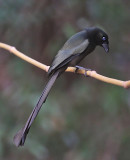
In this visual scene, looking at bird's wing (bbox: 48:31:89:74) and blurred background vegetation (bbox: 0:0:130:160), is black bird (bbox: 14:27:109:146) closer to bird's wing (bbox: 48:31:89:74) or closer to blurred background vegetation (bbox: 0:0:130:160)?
bird's wing (bbox: 48:31:89:74)

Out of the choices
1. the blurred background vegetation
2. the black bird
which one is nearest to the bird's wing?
the black bird

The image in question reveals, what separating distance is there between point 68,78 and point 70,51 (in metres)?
1.76

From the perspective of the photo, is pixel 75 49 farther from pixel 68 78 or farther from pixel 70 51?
pixel 68 78

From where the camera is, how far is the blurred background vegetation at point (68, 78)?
4.49m

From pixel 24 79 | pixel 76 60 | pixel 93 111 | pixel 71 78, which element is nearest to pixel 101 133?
pixel 93 111

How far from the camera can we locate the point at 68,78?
187 inches

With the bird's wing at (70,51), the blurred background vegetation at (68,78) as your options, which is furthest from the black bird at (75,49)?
the blurred background vegetation at (68,78)

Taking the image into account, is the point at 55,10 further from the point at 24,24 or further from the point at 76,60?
the point at 76,60

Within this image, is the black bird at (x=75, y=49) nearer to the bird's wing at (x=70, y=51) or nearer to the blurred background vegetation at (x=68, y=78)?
the bird's wing at (x=70, y=51)

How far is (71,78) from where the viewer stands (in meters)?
4.75

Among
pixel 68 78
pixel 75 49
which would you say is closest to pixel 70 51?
pixel 75 49

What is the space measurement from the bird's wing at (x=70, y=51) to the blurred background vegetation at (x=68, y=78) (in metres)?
1.37

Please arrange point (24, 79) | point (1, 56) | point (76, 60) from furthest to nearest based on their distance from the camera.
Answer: point (1, 56)
point (24, 79)
point (76, 60)

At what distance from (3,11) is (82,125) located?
4.86 feet
